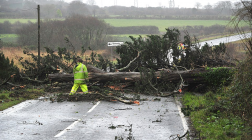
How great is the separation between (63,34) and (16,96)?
1452 inches

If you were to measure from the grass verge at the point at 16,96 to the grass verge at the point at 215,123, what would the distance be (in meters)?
6.76

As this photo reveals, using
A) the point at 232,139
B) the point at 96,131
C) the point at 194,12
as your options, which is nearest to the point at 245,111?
the point at 232,139

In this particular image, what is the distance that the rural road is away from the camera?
8.34 metres

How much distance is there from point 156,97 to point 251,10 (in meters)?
7.57

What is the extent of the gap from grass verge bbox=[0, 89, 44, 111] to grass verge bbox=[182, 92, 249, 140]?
6.76 meters

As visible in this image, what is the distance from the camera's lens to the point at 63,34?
167ft

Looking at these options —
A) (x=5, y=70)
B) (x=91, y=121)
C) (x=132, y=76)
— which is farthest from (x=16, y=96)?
(x=91, y=121)

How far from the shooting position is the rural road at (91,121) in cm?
834

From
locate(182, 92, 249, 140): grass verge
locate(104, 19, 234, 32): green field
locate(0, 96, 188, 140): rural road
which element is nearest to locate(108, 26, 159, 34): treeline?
locate(104, 19, 234, 32): green field

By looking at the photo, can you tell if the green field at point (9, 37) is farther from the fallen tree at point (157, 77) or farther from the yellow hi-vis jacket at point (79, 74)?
the yellow hi-vis jacket at point (79, 74)

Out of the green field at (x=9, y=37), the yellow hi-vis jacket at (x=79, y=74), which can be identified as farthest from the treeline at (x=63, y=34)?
the yellow hi-vis jacket at (x=79, y=74)

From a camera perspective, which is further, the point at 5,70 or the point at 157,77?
the point at 5,70

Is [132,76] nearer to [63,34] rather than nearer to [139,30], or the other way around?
Result: [63,34]

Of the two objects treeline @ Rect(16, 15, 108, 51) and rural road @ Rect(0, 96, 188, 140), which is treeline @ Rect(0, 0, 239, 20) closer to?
treeline @ Rect(16, 15, 108, 51)
